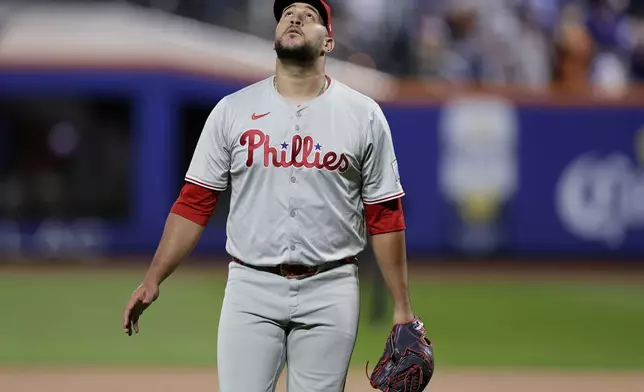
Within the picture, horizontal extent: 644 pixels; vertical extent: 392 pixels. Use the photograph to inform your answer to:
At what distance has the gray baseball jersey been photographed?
155 inches

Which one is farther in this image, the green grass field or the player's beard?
the green grass field

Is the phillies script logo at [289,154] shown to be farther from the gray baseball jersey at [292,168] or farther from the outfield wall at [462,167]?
the outfield wall at [462,167]

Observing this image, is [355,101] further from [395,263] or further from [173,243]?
[173,243]

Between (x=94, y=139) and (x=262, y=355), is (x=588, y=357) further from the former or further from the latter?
(x=94, y=139)

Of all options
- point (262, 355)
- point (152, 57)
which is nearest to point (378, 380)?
point (262, 355)

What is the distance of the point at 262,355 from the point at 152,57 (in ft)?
42.1

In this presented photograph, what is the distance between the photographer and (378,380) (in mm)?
4082

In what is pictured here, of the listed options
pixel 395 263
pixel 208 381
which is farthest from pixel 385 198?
pixel 208 381

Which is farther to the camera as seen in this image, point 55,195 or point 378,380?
point 55,195

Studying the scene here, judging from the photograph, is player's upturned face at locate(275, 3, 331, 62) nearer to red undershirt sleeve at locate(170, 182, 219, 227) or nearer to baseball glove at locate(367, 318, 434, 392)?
red undershirt sleeve at locate(170, 182, 219, 227)

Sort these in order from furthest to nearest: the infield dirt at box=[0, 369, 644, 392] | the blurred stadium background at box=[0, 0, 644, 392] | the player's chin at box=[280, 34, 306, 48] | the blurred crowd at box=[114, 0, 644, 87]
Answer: the blurred crowd at box=[114, 0, 644, 87]
the blurred stadium background at box=[0, 0, 644, 392]
the infield dirt at box=[0, 369, 644, 392]
the player's chin at box=[280, 34, 306, 48]

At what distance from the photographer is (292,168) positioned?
394cm

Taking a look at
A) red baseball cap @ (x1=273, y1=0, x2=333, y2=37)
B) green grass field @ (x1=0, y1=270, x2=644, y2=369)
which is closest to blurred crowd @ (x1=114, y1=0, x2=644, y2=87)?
green grass field @ (x1=0, y1=270, x2=644, y2=369)

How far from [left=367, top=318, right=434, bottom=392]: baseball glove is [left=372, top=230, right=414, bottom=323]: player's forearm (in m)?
0.06
